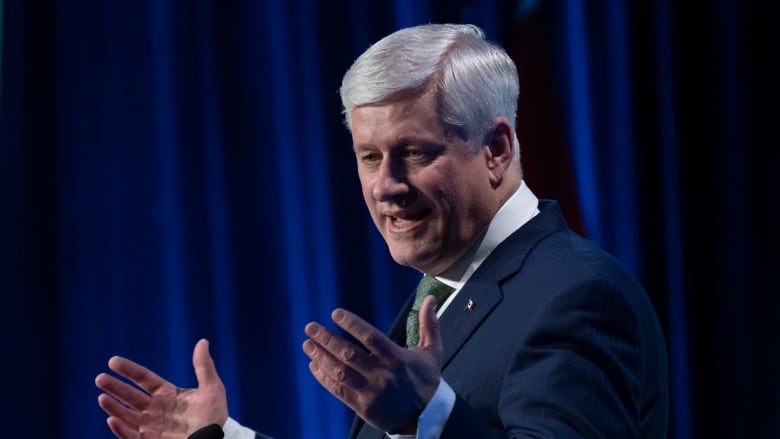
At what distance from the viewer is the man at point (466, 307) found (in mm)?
1241

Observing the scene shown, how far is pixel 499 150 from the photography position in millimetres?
1777

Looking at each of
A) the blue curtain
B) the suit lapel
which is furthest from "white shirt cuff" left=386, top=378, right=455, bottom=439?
the blue curtain

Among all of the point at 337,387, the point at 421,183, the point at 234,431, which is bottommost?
the point at 234,431

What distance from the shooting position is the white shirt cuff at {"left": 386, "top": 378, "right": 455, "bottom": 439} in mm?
1229

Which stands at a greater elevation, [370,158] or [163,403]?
[370,158]

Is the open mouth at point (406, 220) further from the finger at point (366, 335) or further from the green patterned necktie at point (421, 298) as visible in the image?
the finger at point (366, 335)

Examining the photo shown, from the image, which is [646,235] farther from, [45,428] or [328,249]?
[45,428]

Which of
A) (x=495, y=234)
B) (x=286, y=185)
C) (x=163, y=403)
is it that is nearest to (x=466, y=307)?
(x=495, y=234)

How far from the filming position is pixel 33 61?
2998 millimetres

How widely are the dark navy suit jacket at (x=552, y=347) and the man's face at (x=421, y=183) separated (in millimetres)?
87

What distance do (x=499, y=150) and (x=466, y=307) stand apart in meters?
0.30

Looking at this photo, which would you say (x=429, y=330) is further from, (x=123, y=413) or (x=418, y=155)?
(x=123, y=413)

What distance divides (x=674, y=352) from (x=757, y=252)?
393mm

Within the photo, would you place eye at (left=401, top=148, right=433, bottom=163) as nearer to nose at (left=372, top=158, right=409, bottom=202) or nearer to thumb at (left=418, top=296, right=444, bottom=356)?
nose at (left=372, top=158, right=409, bottom=202)
